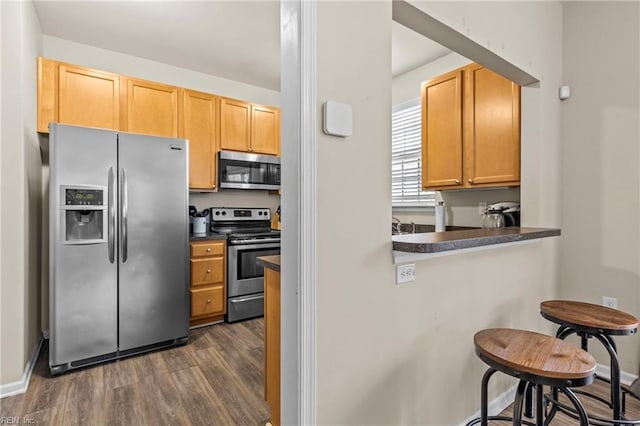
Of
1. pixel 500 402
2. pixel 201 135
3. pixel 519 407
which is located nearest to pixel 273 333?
pixel 519 407

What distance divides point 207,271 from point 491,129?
9.55ft

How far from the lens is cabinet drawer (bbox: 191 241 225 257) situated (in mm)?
3220

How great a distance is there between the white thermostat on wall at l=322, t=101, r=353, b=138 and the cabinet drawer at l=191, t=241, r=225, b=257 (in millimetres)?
2536

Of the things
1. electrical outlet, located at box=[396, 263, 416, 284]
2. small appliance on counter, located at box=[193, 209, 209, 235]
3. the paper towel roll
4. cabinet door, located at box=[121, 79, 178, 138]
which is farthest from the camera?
small appliance on counter, located at box=[193, 209, 209, 235]

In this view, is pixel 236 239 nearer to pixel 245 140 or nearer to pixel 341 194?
pixel 245 140

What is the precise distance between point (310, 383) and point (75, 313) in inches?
89.1

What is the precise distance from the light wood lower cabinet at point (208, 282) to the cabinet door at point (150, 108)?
1261 mm

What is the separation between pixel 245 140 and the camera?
12.7 feet

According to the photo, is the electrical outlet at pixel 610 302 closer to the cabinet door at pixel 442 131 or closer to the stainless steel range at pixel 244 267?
the cabinet door at pixel 442 131

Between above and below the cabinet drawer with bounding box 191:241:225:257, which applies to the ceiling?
above

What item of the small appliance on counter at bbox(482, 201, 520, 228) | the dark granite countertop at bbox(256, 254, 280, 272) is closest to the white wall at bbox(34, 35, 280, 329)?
the dark granite countertop at bbox(256, 254, 280, 272)

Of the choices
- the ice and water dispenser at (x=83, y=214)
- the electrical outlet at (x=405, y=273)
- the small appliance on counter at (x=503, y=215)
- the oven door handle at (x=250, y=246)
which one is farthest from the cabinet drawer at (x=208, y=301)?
the small appliance on counter at (x=503, y=215)

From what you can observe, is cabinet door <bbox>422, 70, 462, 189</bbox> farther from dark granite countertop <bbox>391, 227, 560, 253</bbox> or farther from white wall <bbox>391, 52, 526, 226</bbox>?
dark granite countertop <bbox>391, 227, 560, 253</bbox>

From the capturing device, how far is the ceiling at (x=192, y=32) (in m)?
2.58
